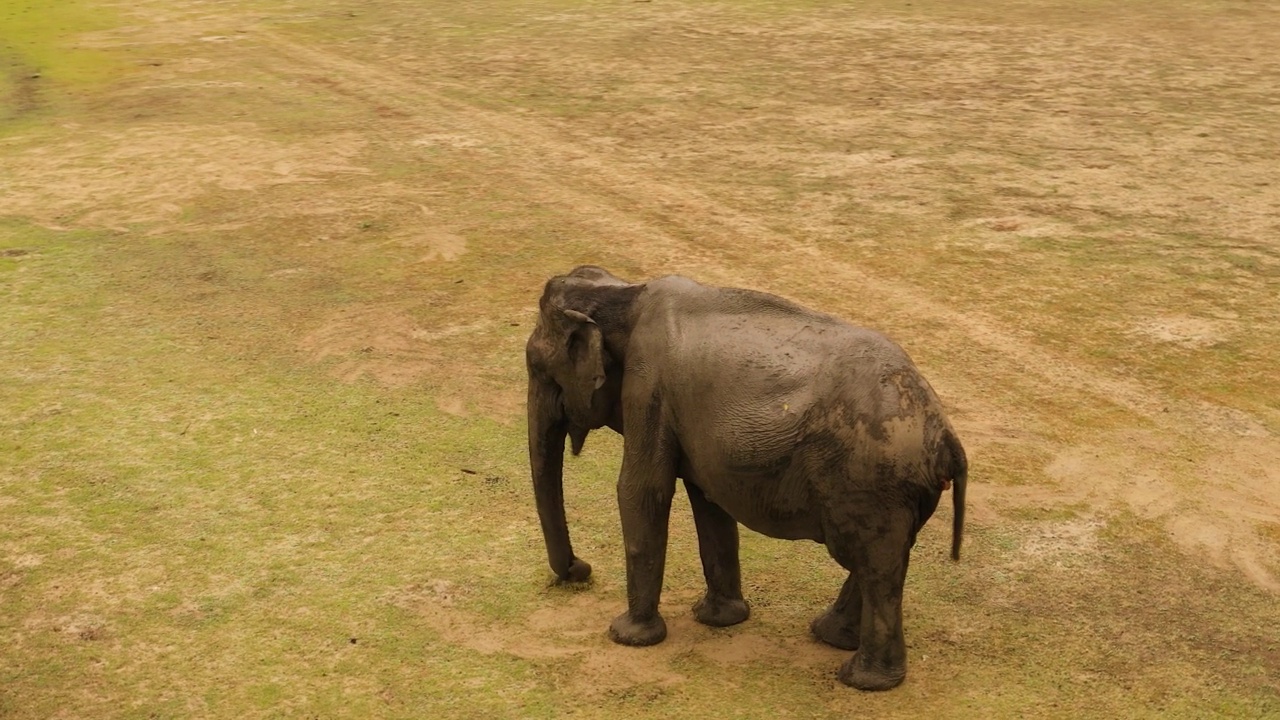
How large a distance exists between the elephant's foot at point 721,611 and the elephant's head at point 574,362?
2.64 ft

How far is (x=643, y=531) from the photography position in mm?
5910

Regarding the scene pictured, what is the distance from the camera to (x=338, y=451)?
7992mm

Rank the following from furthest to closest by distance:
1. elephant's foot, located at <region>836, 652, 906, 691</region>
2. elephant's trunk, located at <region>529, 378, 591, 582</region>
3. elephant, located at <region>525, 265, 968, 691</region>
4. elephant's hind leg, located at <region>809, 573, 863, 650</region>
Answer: elephant's trunk, located at <region>529, 378, 591, 582</region>, elephant's hind leg, located at <region>809, 573, 863, 650</region>, elephant's foot, located at <region>836, 652, 906, 691</region>, elephant, located at <region>525, 265, 968, 691</region>

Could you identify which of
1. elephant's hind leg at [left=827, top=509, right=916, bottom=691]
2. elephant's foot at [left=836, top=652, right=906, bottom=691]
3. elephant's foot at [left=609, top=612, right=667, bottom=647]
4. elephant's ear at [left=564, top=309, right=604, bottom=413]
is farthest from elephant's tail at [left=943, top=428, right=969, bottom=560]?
elephant's ear at [left=564, top=309, right=604, bottom=413]

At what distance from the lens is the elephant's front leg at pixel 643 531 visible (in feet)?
19.1

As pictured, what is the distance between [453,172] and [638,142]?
1.88m

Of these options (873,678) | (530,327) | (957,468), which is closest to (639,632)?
(873,678)

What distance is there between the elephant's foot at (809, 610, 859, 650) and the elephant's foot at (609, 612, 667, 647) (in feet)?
2.17

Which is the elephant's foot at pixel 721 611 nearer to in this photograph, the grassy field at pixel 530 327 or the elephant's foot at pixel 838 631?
the grassy field at pixel 530 327

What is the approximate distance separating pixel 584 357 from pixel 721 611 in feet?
4.07

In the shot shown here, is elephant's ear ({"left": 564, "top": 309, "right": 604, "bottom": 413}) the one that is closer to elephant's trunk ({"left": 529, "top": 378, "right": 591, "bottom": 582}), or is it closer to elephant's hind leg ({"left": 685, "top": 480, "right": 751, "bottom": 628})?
elephant's trunk ({"left": 529, "top": 378, "right": 591, "bottom": 582})

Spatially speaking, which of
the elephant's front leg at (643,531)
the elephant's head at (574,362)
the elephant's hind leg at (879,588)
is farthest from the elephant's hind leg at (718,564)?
the elephant's hind leg at (879,588)

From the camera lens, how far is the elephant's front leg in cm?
582

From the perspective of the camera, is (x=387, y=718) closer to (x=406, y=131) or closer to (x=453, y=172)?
(x=453, y=172)
